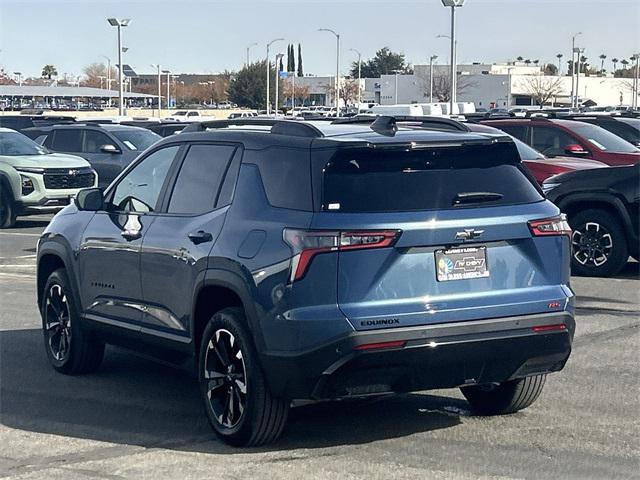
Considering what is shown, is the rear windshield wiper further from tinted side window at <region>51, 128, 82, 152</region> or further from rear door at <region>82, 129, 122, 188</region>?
tinted side window at <region>51, 128, 82, 152</region>

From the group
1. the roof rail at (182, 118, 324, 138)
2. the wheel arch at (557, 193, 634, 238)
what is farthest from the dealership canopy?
the roof rail at (182, 118, 324, 138)

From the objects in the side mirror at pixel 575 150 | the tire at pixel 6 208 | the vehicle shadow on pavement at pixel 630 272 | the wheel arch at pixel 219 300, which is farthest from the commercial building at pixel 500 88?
the wheel arch at pixel 219 300

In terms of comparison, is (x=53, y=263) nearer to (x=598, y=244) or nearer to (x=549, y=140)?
(x=598, y=244)

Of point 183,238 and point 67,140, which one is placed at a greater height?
point 183,238

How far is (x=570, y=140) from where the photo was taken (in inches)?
763

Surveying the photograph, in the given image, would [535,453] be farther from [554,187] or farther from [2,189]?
[2,189]

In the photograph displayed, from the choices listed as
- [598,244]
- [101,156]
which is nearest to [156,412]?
[598,244]

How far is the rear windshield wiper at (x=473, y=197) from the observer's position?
6217 millimetres

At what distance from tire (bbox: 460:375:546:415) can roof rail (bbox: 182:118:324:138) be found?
1.99m

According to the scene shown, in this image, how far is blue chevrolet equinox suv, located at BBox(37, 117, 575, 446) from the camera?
232 inches

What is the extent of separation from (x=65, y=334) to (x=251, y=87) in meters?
82.2

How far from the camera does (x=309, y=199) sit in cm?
605

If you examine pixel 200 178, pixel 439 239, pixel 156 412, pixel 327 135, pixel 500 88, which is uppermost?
pixel 327 135

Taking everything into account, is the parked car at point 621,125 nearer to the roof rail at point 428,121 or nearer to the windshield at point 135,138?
the windshield at point 135,138
